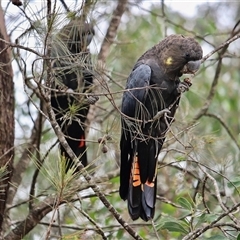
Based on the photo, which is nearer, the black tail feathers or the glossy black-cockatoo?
the glossy black-cockatoo

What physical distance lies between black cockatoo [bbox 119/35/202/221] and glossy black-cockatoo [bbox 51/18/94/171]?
19cm

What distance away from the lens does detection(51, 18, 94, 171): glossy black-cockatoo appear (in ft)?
7.15

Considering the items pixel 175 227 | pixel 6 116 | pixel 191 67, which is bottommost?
pixel 175 227

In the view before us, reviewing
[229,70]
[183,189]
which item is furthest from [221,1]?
[183,189]

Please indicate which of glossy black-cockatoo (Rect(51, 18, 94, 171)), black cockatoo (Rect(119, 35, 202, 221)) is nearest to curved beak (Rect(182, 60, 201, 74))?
black cockatoo (Rect(119, 35, 202, 221))

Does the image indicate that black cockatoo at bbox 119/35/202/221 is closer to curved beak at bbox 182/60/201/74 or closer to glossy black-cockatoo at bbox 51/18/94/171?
curved beak at bbox 182/60/201/74

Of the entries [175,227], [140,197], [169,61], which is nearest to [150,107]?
[169,61]

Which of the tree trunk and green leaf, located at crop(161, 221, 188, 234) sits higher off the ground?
the tree trunk

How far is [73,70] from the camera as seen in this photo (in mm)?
2332

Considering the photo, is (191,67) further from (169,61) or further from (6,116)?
(6,116)

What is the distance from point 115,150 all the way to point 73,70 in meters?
0.35

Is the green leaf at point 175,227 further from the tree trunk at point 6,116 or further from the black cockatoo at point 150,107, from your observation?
the tree trunk at point 6,116

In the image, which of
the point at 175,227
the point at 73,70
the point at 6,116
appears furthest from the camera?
the point at 6,116

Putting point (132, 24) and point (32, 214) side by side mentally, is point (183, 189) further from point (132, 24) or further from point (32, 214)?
point (132, 24)
